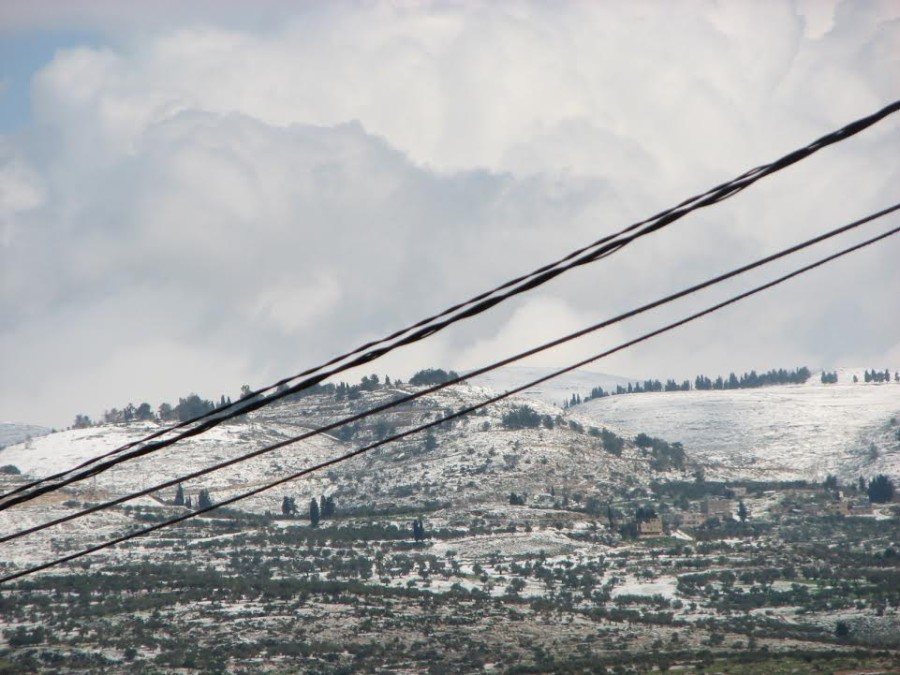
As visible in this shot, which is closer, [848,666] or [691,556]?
[848,666]

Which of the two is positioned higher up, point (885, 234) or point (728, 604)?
point (885, 234)

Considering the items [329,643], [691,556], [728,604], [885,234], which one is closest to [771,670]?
[329,643]

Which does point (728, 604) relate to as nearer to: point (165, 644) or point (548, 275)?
point (165, 644)

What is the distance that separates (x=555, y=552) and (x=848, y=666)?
81205mm

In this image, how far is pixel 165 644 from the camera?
133 m

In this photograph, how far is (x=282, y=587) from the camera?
511ft

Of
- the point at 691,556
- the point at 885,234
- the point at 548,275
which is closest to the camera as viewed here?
the point at 548,275

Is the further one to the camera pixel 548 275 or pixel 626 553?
pixel 626 553

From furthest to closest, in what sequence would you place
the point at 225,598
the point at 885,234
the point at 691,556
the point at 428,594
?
the point at 691,556
the point at 428,594
the point at 225,598
the point at 885,234

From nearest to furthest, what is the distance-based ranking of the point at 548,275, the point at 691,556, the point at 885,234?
the point at 548,275 < the point at 885,234 < the point at 691,556

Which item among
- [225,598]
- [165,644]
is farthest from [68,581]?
[165,644]

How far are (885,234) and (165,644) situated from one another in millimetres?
127222

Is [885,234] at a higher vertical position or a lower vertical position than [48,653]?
higher

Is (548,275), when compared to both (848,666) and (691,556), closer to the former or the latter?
(848,666)
